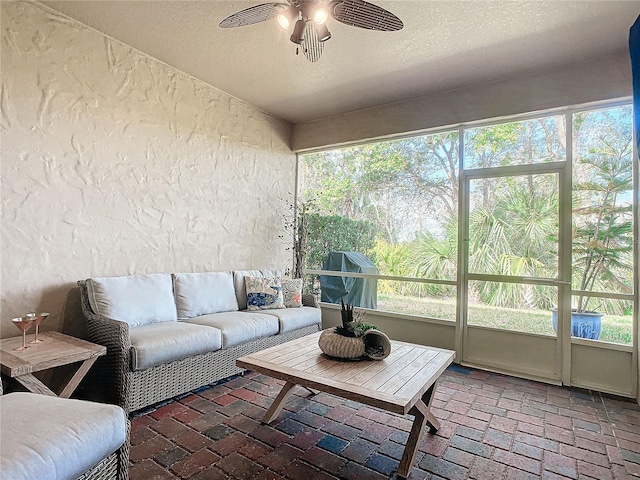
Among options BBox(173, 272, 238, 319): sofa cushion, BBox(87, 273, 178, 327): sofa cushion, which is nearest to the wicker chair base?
BBox(87, 273, 178, 327): sofa cushion

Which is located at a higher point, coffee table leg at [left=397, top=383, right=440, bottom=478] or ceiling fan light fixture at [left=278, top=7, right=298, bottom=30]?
ceiling fan light fixture at [left=278, top=7, right=298, bottom=30]

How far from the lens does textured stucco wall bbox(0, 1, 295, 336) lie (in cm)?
248

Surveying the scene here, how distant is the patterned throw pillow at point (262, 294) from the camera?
373 cm

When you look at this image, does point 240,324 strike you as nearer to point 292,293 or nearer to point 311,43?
point 292,293

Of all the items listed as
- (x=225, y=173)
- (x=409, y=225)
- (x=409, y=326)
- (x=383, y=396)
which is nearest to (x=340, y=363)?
(x=383, y=396)

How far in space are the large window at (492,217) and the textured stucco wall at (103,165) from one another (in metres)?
1.43

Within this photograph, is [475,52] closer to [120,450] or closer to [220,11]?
[220,11]

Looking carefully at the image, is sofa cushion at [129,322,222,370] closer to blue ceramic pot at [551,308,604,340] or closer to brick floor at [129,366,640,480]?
brick floor at [129,366,640,480]

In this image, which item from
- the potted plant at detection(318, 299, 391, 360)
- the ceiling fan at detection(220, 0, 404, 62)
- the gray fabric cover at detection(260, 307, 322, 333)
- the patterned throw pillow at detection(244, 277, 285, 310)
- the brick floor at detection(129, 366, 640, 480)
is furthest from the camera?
the patterned throw pillow at detection(244, 277, 285, 310)

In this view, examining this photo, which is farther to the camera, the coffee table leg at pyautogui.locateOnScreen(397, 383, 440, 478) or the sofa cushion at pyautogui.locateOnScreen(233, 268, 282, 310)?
the sofa cushion at pyautogui.locateOnScreen(233, 268, 282, 310)

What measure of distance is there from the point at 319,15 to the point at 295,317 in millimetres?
2618

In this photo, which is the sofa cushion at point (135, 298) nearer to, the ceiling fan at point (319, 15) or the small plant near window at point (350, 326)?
the small plant near window at point (350, 326)

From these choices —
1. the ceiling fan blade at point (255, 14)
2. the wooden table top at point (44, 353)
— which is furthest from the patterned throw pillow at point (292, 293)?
the ceiling fan blade at point (255, 14)

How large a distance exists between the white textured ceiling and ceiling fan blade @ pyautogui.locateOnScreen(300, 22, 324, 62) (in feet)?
1.39
